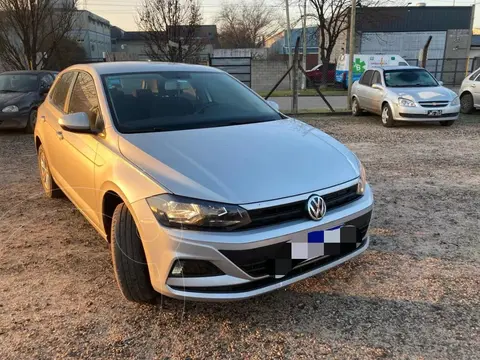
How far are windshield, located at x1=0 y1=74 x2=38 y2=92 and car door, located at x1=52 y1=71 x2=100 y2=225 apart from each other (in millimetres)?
7033

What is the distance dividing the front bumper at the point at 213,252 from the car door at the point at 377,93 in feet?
29.5

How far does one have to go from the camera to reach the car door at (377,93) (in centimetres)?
1061

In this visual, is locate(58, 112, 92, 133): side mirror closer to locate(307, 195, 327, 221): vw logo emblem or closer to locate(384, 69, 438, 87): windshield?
locate(307, 195, 327, 221): vw logo emblem

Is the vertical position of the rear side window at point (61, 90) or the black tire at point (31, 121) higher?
the rear side window at point (61, 90)

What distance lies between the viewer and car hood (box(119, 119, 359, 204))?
237 centimetres

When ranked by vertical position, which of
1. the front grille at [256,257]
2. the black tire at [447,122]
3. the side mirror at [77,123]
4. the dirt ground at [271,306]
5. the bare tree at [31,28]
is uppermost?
the bare tree at [31,28]

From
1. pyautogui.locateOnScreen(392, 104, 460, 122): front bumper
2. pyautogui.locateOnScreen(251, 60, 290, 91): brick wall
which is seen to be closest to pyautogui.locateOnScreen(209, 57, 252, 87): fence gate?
→ pyautogui.locateOnScreen(392, 104, 460, 122): front bumper

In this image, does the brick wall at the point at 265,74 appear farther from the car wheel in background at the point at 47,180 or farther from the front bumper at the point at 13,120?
the car wheel in background at the point at 47,180

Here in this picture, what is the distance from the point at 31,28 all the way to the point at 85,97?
12205 mm

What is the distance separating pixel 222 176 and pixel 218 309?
93 centimetres

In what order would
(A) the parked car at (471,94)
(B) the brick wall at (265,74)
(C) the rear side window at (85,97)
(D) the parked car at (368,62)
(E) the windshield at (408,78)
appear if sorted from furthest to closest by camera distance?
(B) the brick wall at (265,74)
(D) the parked car at (368,62)
(A) the parked car at (471,94)
(E) the windshield at (408,78)
(C) the rear side window at (85,97)

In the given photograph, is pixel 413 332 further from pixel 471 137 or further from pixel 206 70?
pixel 471 137

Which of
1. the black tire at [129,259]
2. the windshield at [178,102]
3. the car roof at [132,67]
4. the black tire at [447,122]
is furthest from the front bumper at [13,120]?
the black tire at [447,122]

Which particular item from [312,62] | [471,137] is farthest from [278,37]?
[471,137]
